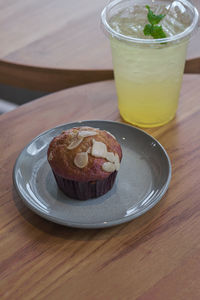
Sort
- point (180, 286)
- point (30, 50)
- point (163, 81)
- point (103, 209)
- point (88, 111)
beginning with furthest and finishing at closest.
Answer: point (30, 50), point (88, 111), point (163, 81), point (103, 209), point (180, 286)

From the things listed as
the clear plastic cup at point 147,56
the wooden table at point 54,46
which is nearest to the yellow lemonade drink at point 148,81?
the clear plastic cup at point 147,56

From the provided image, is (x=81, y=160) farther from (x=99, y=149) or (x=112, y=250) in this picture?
(x=112, y=250)

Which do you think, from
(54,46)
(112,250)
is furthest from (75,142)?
(54,46)

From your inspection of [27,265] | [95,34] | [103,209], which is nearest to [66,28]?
[95,34]

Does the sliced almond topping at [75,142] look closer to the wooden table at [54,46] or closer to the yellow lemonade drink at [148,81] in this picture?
the yellow lemonade drink at [148,81]

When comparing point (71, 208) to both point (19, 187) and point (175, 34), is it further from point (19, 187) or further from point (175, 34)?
point (175, 34)

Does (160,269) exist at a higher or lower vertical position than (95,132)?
lower
